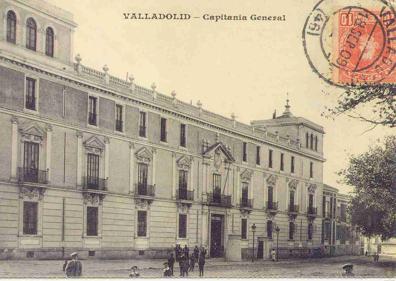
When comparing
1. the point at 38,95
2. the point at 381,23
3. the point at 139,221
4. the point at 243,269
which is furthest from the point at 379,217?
the point at 38,95

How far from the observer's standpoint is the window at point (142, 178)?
88.5ft

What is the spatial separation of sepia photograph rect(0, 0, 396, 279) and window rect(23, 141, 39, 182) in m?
0.04

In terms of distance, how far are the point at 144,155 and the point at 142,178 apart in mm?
983

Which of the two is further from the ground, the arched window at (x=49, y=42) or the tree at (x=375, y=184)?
the arched window at (x=49, y=42)

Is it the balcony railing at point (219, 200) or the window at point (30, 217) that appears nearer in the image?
the window at point (30, 217)

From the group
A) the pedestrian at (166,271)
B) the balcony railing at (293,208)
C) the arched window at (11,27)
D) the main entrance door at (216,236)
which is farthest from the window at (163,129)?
the balcony railing at (293,208)

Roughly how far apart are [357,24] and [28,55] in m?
10.4

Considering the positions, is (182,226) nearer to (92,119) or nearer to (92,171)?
(92,171)

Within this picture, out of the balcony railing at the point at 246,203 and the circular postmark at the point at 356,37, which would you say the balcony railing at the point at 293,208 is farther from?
the circular postmark at the point at 356,37

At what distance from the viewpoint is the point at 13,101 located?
70.0ft

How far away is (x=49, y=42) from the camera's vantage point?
2269 cm

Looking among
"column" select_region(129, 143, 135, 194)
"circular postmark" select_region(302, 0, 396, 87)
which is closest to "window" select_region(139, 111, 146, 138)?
"column" select_region(129, 143, 135, 194)

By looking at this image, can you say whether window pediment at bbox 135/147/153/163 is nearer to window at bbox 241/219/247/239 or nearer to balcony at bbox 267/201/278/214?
window at bbox 241/219/247/239

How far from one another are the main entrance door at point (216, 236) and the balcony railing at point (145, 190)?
15.3 feet
